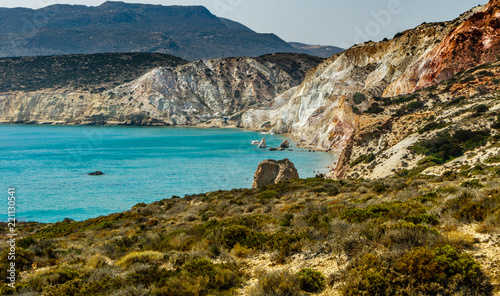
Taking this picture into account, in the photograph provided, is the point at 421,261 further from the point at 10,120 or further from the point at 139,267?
the point at 10,120

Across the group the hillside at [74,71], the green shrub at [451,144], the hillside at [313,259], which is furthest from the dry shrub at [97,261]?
the hillside at [74,71]

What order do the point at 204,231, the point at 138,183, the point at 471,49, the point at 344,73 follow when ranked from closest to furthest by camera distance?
the point at 204,231 < the point at 138,183 < the point at 471,49 < the point at 344,73

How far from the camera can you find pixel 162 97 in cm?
14238

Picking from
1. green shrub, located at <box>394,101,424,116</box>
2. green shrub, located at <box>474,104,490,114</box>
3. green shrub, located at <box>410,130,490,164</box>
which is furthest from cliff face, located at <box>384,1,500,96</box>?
green shrub, located at <box>410,130,490,164</box>

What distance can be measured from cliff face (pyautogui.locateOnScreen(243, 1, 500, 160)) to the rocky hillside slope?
2723cm

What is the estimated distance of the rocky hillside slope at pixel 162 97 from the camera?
143875mm

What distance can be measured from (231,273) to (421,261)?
11.7 feet

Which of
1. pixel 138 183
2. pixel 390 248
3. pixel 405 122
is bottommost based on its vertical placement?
pixel 138 183

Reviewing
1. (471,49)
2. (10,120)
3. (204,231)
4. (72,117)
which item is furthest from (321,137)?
(10,120)

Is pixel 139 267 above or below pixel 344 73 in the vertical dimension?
below

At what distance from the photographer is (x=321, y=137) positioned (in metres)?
77.6

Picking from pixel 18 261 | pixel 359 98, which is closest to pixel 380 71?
pixel 359 98

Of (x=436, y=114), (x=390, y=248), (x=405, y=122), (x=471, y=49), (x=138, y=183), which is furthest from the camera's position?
(x=471, y=49)

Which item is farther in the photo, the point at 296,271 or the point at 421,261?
the point at 296,271
